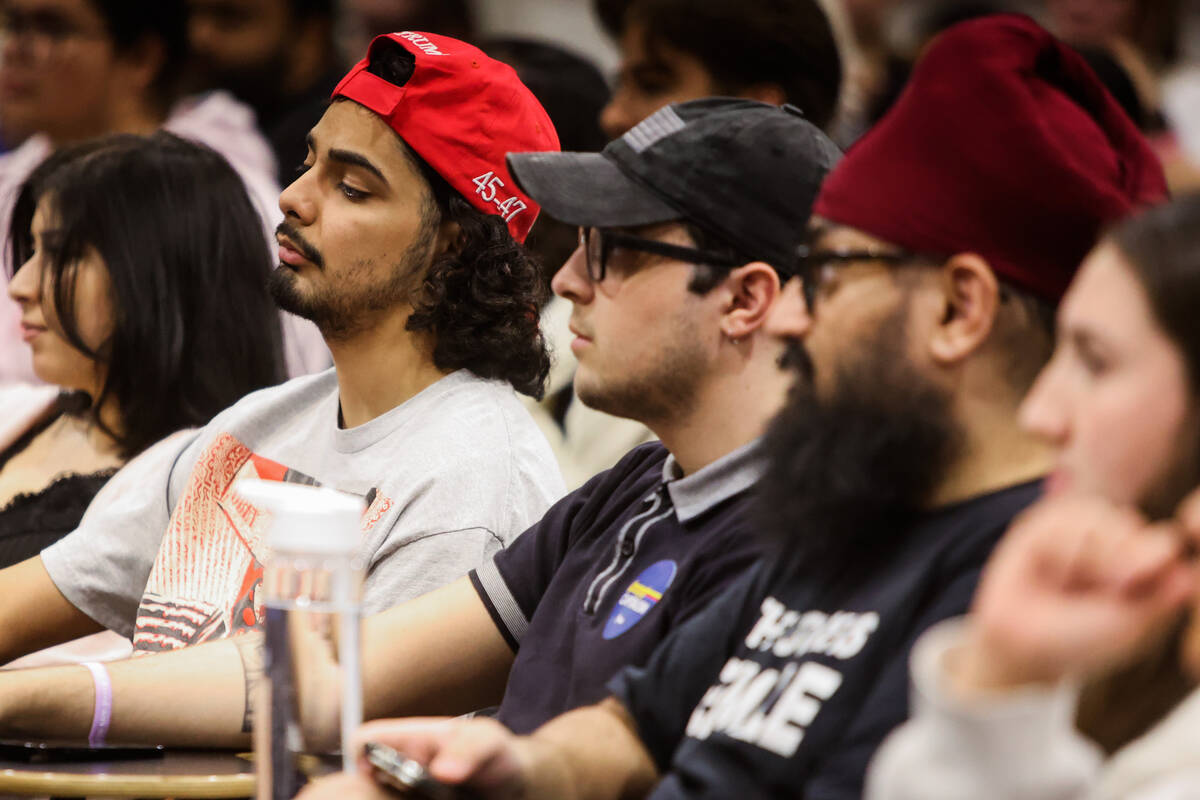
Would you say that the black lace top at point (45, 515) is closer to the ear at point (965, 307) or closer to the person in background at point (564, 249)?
the person in background at point (564, 249)

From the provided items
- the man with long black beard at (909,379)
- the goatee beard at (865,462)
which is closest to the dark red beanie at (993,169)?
the man with long black beard at (909,379)

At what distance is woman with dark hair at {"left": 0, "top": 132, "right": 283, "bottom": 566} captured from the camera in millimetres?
2924

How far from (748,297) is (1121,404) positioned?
0.83 meters

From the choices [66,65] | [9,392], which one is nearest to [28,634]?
[9,392]

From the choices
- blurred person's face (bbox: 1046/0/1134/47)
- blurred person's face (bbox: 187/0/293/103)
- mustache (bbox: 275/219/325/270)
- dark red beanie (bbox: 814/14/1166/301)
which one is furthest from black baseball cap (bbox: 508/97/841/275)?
blurred person's face (bbox: 187/0/293/103)

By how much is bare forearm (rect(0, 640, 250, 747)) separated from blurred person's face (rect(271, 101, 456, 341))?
681 mm

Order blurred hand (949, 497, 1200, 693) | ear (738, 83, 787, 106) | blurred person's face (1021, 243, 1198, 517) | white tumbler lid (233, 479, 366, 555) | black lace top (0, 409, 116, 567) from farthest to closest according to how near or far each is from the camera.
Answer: ear (738, 83, 787, 106)
black lace top (0, 409, 116, 567)
white tumbler lid (233, 479, 366, 555)
blurred person's face (1021, 243, 1198, 517)
blurred hand (949, 497, 1200, 693)

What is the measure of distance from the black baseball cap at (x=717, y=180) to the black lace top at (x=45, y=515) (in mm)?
1315

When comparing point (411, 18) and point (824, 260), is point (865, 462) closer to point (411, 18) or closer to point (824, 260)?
point (824, 260)

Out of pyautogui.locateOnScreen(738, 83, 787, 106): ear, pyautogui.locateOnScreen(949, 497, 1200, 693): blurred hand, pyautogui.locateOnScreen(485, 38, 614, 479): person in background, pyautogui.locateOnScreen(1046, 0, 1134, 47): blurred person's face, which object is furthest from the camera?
pyautogui.locateOnScreen(1046, 0, 1134, 47): blurred person's face

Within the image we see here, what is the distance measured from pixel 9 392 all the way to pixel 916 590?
249 cm

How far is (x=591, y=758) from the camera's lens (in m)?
1.64

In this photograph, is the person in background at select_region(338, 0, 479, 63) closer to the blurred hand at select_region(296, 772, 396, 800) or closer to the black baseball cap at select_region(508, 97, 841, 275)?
the black baseball cap at select_region(508, 97, 841, 275)

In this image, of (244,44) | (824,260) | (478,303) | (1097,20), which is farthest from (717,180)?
(244,44)
